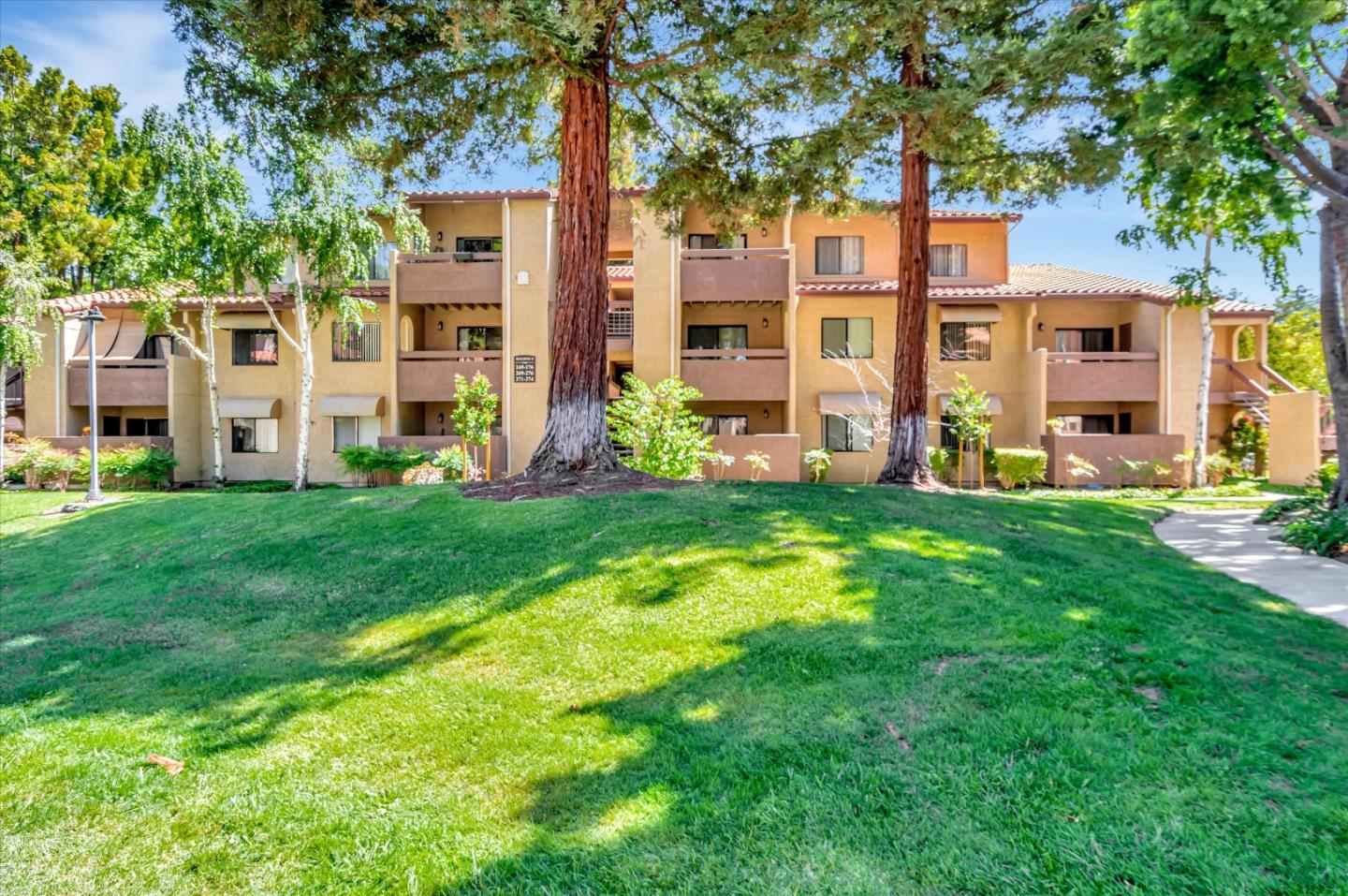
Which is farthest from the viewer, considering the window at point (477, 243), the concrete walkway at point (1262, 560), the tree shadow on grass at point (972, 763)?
the window at point (477, 243)

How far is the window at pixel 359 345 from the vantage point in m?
23.4

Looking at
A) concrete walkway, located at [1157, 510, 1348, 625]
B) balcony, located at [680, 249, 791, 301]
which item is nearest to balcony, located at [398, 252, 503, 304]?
balcony, located at [680, 249, 791, 301]

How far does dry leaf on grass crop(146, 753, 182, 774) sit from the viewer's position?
3.68 m

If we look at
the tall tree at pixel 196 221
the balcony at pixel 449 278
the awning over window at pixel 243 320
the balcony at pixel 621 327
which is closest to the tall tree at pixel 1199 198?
the balcony at pixel 621 327

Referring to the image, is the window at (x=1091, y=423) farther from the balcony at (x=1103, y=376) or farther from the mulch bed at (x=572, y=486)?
the mulch bed at (x=572, y=486)

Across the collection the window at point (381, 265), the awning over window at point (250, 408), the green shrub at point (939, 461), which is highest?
the window at point (381, 265)

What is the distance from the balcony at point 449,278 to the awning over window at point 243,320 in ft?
16.9

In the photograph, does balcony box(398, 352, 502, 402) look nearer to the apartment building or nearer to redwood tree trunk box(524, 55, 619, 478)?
the apartment building

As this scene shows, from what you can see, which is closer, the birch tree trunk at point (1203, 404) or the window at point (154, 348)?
the birch tree trunk at point (1203, 404)

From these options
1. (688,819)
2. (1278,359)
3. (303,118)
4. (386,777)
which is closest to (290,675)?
(386,777)

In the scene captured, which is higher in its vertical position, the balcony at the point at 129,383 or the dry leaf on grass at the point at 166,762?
the balcony at the point at 129,383

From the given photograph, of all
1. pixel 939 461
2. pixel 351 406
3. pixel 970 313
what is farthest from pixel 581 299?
pixel 970 313

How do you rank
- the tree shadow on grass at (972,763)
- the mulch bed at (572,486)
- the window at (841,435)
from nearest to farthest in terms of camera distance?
the tree shadow on grass at (972,763)
the mulch bed at (572,486)
the window at (841,435)

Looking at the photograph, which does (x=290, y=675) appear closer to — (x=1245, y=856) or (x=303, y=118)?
(x=1245, y=856)
